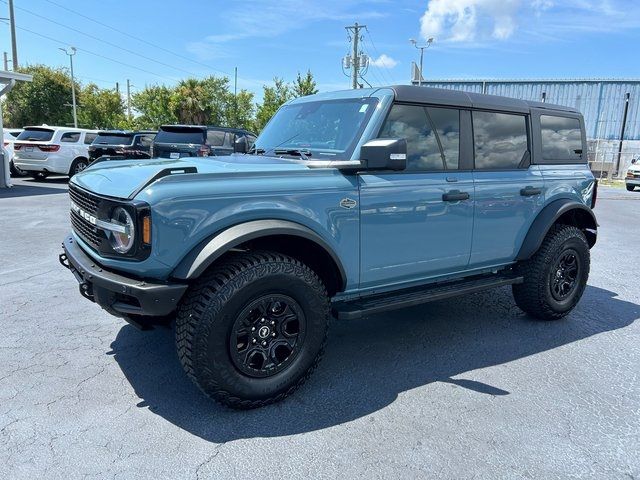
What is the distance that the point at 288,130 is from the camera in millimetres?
4215

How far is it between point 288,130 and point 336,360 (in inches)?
78.5

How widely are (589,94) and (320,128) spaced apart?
38.3 metres

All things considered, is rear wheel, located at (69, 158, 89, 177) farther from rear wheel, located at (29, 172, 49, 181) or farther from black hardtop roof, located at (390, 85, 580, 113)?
black hardtop roof, located at (390, 85, 580, 113)

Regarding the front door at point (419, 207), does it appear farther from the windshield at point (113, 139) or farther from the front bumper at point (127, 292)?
the windshield at point (113, 139)

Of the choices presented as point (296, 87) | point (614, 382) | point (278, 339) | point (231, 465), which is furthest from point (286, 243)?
point (296, 87)

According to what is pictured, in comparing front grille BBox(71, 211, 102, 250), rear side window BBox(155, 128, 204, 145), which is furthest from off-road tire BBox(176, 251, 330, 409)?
rear side window BBox(155, 128, 204, 145)

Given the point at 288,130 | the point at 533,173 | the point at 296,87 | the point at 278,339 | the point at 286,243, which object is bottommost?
the point at 278,339

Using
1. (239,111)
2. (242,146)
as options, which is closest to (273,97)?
(239,111)

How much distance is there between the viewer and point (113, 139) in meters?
15.4

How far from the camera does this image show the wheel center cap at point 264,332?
3.02 metres

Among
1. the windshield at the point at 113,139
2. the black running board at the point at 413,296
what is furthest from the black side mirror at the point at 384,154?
the windshield at the point at 113,139

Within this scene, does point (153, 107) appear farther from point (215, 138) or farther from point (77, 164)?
point (215, 138)

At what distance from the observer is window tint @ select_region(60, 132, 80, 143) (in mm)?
15820

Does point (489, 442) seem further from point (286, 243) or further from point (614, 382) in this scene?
point (286, 243)
